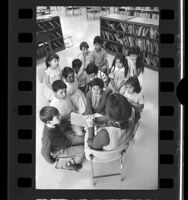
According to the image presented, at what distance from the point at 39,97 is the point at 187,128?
0.64 m

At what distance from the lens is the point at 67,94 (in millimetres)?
5398

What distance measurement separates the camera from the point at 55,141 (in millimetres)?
5402

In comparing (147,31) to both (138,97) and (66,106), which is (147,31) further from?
(66,106)

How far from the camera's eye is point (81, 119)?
539cm

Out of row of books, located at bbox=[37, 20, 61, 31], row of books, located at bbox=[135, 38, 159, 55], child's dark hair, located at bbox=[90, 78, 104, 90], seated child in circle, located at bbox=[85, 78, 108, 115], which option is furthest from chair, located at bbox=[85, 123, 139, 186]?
row of books, located at bbox=[37, 20, 61, 31]

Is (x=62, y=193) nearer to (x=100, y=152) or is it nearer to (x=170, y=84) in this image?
(x=100, y=152)

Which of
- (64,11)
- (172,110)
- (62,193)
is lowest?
(62,193)

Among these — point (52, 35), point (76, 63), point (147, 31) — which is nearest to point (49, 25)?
point (52, 35)

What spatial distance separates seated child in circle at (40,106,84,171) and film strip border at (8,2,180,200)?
0.17 ft

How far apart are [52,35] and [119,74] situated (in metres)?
0.33

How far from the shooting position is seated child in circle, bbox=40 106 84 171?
539 centimetres

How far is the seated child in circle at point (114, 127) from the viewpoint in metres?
5.40
